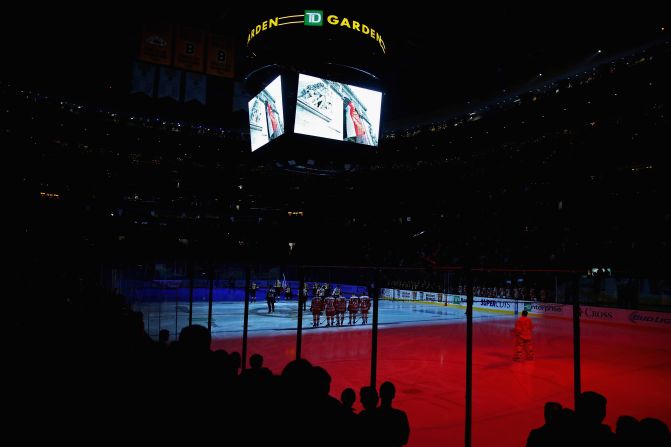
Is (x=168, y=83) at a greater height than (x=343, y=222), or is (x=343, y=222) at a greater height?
(x=168, y=83)

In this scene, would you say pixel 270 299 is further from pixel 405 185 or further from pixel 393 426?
pixel 393 426

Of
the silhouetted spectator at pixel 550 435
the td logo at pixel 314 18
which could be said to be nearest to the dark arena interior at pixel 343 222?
the silhouetted spectator at pixel 550 435

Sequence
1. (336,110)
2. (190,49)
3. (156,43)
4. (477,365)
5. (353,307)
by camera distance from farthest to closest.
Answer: (353,307) < (336,110) < (190,49) < (477,365) < (156,43)

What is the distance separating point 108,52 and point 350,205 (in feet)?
70.6

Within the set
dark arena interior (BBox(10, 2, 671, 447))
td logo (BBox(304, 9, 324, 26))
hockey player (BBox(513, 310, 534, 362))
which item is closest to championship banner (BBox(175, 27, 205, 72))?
dark arena interior (BBox(10, 2, 671, 447))

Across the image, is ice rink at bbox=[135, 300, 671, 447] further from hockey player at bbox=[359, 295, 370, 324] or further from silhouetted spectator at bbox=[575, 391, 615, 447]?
silhouetted spectator at bbox=[575, 391, 615, 447]

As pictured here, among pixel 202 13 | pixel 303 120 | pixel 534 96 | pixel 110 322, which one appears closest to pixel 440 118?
pixel 534 96

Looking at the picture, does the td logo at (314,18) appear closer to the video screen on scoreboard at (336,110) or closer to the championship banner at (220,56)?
the championship banner at (220,56)

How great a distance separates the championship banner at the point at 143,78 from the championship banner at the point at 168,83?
0.83ft

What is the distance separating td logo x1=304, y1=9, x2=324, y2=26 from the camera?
36.9 ft

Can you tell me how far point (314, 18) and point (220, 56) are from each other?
2.43 meters

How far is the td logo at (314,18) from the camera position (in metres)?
11.2

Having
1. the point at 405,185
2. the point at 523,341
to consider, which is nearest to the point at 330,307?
the point at 523,341

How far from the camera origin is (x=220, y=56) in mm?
11367
